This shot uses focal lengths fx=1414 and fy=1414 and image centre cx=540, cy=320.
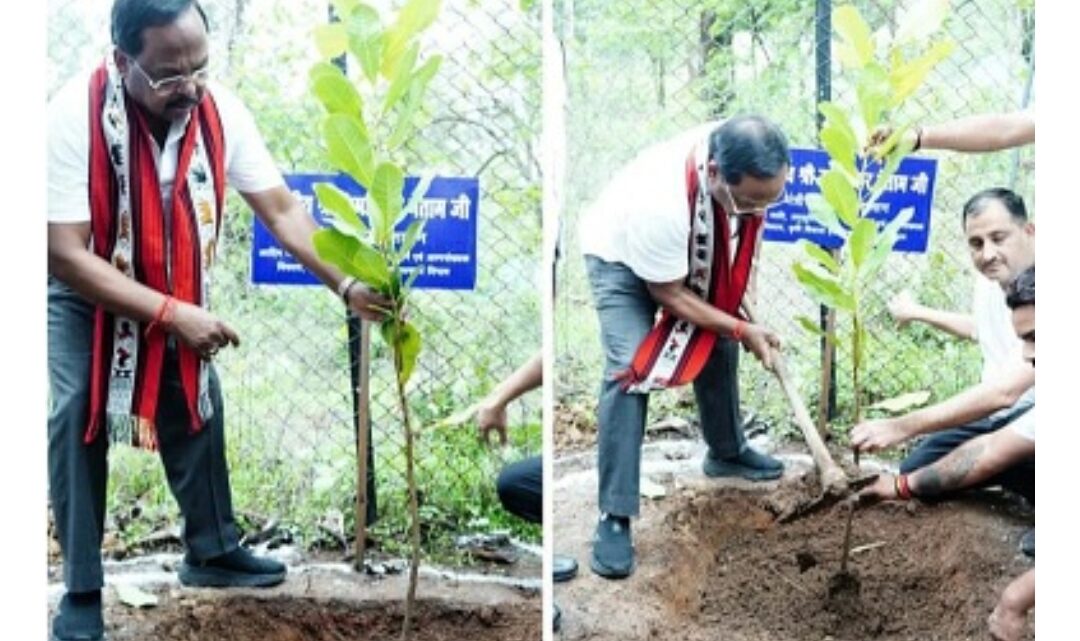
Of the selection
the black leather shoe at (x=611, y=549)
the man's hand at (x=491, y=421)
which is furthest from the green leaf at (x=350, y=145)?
the black leather shoe at (x=611, y=549)

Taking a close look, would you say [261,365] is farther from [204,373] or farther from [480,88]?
[480,88]

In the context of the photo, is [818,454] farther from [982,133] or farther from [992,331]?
[982,133]

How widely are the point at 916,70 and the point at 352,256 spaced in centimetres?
109

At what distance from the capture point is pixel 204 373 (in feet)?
8.45

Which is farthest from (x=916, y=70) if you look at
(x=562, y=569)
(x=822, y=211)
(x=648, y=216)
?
(x=562, y=569)

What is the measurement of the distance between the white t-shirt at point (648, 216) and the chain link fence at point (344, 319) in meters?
0.15

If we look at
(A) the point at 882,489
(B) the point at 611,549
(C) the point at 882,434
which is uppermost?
(C) the point at 882,434

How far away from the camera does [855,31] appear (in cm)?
260

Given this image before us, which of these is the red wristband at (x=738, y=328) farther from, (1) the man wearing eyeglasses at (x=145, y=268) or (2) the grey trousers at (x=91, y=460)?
(2) the grey trousers at (x=91, y=460)

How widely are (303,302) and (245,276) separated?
115 mm

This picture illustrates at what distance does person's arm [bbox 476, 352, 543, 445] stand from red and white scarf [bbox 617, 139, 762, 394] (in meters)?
0.18

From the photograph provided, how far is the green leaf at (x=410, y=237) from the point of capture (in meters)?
2.54

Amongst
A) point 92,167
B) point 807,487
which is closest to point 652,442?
point 807,487

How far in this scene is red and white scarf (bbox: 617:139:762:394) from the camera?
8.67 ft
